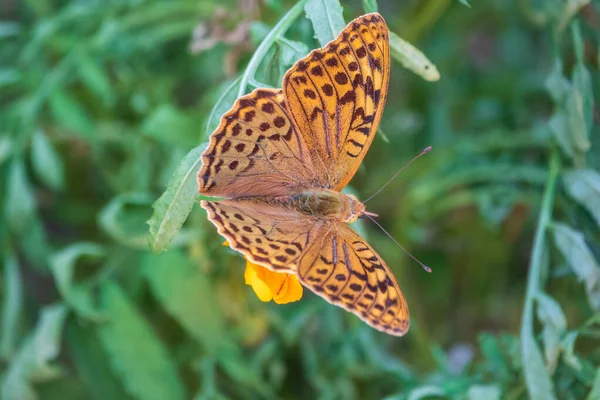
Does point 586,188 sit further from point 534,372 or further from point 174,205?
point 174,205

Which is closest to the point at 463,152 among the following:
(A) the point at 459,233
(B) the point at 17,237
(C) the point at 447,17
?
(A) the point at 459,233

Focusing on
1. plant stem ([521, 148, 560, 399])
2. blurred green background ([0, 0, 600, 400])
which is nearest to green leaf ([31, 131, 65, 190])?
blurred green background ([0, 0, 600, 400])

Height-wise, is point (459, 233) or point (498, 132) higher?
point (498, 132)

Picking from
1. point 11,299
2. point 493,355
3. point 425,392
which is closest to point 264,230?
point 425,392

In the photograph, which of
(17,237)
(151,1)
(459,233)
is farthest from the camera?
(459,233)

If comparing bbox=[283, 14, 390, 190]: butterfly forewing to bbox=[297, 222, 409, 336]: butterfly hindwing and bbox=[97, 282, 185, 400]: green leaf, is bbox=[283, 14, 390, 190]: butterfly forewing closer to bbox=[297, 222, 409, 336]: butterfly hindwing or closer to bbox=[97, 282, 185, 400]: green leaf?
bbox=[297, 222, 409, 336]: butterfly hindwing

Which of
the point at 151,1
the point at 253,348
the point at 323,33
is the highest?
the point at 323,33

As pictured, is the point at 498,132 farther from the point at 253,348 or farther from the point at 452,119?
the point at 253,348
